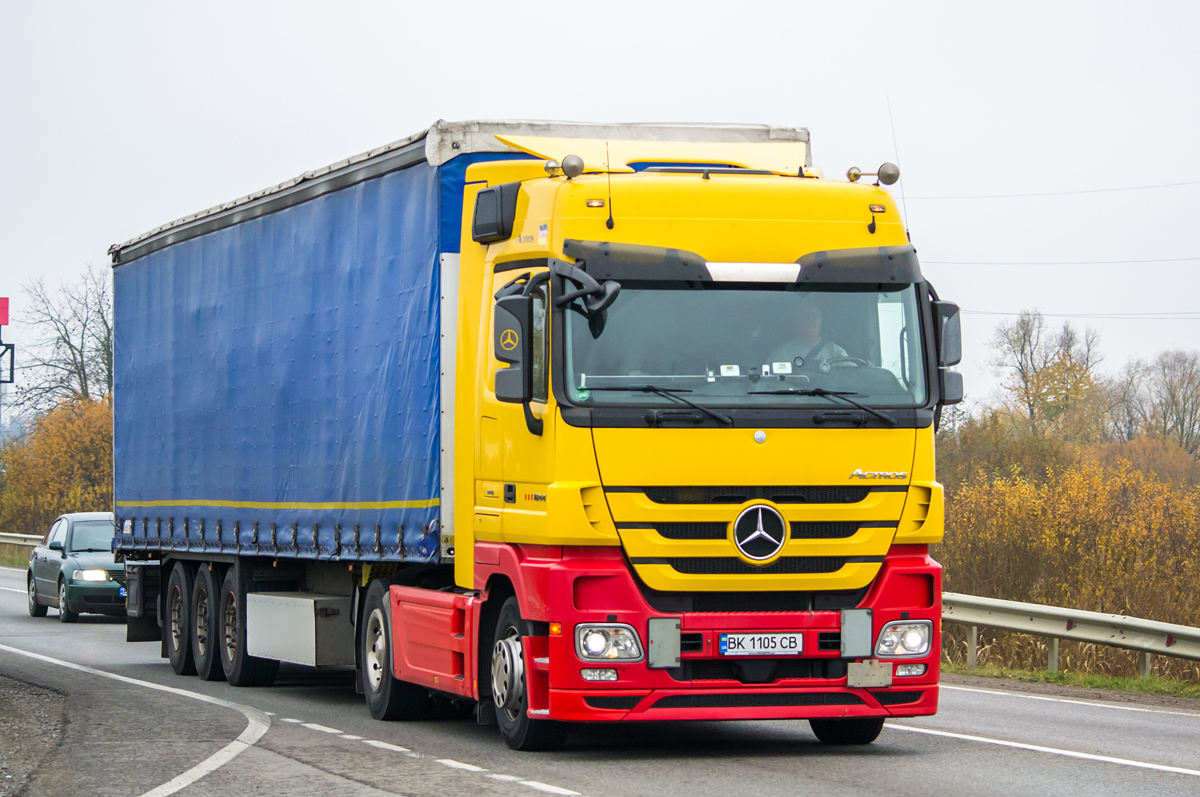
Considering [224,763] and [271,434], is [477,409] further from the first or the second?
[271,434]

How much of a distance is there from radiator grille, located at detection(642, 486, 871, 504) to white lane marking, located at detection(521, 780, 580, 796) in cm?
165

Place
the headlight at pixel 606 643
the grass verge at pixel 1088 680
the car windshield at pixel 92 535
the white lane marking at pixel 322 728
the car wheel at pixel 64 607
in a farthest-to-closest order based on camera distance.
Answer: the car windshield at pixel 92 535 < the car wheel at pixel 64 607 < the grass verge at pixel 1088 680 < the white lane marking at pixel 322 728 < the headlight at pixel 606 643

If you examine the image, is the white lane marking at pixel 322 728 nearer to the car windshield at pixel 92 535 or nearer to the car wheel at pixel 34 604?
the car windshield at pixel 92 535

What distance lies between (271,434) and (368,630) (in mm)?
2481

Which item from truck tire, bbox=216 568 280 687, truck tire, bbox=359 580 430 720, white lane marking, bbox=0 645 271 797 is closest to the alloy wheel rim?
truck tire, bbox=359 580 430 720

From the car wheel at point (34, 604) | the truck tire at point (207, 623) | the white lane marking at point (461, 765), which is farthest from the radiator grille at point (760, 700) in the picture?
the car wheel at point (34, 604)

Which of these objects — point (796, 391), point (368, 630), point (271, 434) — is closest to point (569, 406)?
point (796, 391)

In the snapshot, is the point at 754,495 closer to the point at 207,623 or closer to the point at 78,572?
the point at 207,623

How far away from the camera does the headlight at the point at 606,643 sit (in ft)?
30.7

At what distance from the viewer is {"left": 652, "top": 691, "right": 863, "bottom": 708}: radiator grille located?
372 inches

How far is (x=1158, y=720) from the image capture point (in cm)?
1259

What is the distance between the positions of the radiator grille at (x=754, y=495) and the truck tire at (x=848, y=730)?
167 cm

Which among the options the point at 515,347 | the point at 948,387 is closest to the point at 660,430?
the point at 515,347

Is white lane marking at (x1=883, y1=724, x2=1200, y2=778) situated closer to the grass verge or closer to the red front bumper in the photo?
the red front bumper
